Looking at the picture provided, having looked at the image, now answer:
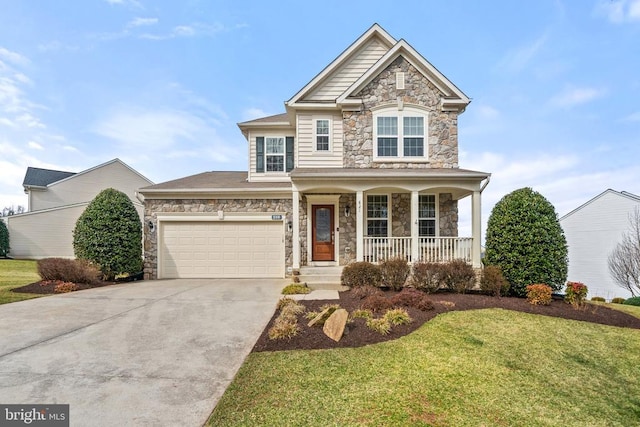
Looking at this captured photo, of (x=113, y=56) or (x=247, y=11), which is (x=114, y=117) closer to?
(x=113, y=56)

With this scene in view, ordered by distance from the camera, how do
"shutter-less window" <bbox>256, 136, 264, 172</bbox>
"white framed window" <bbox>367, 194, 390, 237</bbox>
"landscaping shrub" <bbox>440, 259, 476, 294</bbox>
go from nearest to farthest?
"landscaping shrub" <bbox>440, 259, 476, 294</bbox> < "white framed window" <bbox>367, 194, 390, 237</bbox> < "shutter-less window" <bbox>256, 136, 264, 172</bbox>

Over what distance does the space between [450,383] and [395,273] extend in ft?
16.7

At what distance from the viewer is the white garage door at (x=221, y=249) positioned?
11.9 metres

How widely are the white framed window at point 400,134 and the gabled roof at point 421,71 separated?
1.13 metres

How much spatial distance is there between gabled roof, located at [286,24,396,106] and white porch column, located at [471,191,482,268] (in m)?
6.96

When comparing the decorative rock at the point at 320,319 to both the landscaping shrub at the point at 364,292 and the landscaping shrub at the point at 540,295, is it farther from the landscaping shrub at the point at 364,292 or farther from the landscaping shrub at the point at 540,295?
the landscaping shrub at the point at 540,295

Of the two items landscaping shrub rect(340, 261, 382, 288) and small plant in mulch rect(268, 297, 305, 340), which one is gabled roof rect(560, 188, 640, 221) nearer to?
landscaping shrub rect(340, 261, 382, 288)

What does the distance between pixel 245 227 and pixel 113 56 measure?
729 cm

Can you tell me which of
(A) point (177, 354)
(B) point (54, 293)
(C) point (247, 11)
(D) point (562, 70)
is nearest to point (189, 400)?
(A) point (177, 354)

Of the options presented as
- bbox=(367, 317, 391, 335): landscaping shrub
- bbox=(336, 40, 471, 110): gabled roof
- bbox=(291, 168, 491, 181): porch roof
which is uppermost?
bbox=(336, 40, 471, 110): gabled roof

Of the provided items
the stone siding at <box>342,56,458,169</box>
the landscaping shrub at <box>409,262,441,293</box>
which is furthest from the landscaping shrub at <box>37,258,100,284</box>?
the landscaping shrub at <box>409,262,441,293</box>

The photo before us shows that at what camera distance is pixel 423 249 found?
35.1 ft

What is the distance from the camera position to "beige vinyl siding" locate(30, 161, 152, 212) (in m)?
21.1

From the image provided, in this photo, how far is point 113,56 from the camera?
1040cm
